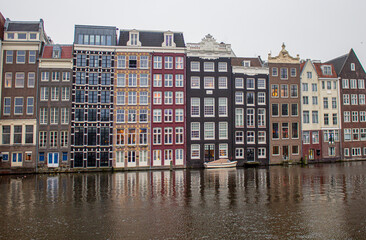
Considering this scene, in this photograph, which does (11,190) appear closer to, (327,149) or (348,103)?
(327,149)

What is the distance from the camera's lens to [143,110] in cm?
5434

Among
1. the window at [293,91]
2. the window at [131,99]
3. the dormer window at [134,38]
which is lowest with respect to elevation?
the window at [131,99]

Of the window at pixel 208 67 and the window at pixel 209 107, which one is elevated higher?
the window at pixel 208 67

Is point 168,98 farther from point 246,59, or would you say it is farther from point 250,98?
point 246,59

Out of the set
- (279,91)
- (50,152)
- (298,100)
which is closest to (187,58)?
(279,91)

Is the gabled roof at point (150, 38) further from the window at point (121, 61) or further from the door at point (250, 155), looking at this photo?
the door at point (250, 155)

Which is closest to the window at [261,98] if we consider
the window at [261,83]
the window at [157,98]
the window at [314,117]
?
the window at [261,83]

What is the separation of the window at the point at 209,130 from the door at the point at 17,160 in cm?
3178

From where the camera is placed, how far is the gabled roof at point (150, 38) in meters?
55.8

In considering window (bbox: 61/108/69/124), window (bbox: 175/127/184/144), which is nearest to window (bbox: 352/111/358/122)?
window (bbox: 175/127/184/144)

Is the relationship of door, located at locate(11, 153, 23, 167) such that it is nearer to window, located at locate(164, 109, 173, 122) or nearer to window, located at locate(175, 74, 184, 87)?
window, located at locate(164, 109, 173, 122)

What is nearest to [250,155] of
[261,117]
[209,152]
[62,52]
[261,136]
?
[261,136]

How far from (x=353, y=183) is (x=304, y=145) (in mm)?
29796

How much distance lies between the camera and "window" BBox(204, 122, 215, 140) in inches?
2216
